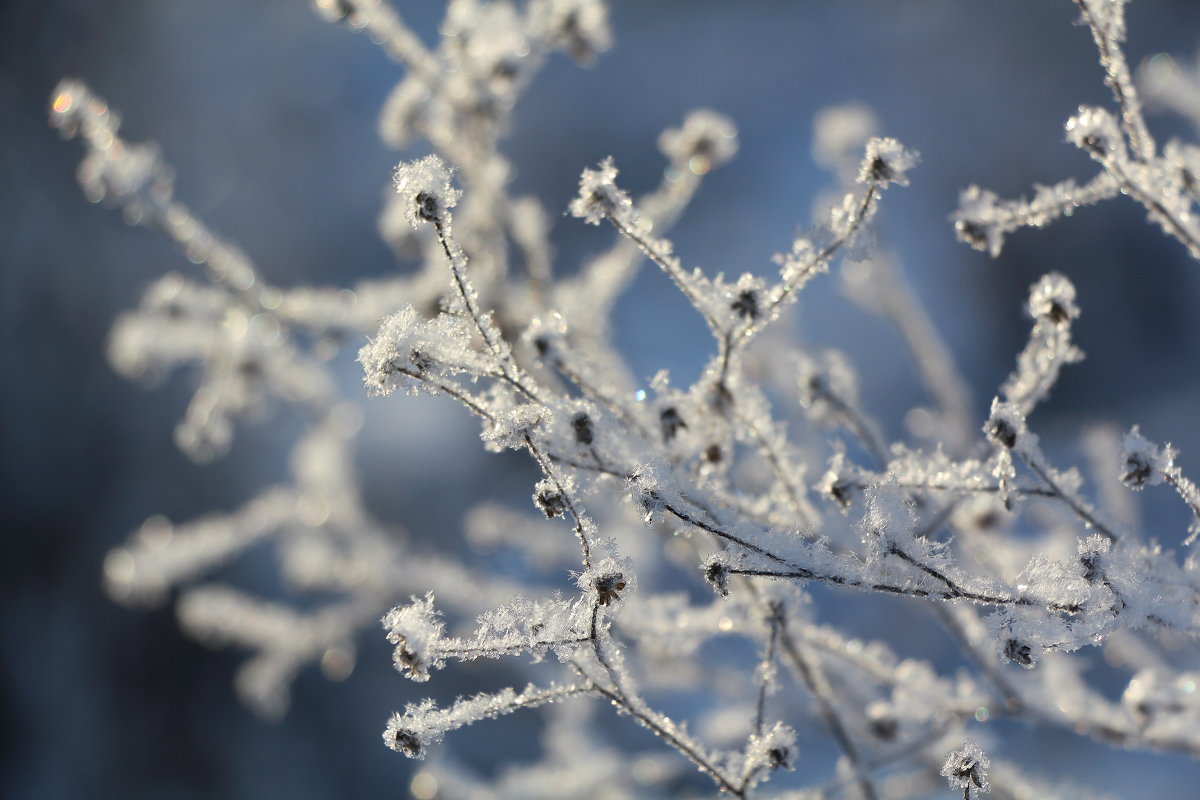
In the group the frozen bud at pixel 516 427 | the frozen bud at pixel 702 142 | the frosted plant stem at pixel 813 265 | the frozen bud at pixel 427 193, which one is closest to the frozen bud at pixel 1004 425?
the frosted plant stem at pixel 813 265

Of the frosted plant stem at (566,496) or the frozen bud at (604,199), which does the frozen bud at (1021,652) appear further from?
the frozen bud at (604,199)

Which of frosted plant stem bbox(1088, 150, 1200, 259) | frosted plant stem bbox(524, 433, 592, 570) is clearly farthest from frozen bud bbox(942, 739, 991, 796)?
frosted plant stem bbox(1088, 150, 1200, 259)

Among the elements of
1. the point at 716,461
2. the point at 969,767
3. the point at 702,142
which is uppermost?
the point at 702,142

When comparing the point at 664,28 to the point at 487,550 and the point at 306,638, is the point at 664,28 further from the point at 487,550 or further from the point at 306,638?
the point at 306,638

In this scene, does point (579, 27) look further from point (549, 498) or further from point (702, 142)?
point (549, 498)

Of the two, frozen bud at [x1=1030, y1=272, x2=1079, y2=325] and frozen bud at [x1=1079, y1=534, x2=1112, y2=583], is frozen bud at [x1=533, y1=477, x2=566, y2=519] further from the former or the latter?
frozen bud at [x1=1030, y1=272, x2=1079, y2=325]

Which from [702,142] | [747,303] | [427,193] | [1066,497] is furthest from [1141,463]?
[702,142]
